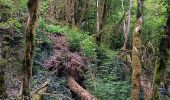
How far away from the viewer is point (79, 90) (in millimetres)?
13742

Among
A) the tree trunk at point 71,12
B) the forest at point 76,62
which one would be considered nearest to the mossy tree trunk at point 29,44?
the forest at point 76,62

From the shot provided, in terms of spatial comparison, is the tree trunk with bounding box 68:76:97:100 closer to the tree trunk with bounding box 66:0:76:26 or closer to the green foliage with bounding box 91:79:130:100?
the green foliage with bounding box 91:79:130:100

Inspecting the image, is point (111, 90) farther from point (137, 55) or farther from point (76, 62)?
point (137, 55)

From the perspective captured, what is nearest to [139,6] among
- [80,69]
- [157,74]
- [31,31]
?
[157,74]

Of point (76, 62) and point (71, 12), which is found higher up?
point (71, 12)

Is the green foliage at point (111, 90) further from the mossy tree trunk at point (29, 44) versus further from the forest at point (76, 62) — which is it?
the mossy tree trunk at point (29, 44)

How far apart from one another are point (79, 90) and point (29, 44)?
23.6ft

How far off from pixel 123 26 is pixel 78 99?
11007 millimetres

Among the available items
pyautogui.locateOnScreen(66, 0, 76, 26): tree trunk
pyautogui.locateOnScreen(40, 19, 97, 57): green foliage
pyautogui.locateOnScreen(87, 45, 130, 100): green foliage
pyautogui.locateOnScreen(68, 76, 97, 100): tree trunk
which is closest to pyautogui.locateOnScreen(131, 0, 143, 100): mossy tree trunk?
pyautogui.locateOnScreen(68, 76, 97, 100): tree trunk

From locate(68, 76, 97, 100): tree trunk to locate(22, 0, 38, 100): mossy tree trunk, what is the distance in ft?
20.7

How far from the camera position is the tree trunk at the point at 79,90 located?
13085mm

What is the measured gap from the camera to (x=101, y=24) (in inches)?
819

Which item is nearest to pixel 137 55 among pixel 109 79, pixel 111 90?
Answer: pixel 111 90

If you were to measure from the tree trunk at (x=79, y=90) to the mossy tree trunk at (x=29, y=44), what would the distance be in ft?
20.7
